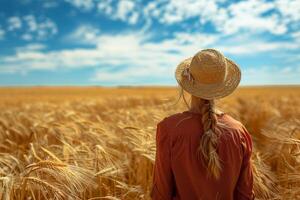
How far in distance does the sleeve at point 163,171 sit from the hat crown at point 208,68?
33 cm

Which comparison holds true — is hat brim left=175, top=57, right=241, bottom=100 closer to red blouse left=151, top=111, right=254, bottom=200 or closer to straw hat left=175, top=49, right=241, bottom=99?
straw hat left=175, top=49, right=241, bottom=99

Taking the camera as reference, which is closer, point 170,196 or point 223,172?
point 223,172

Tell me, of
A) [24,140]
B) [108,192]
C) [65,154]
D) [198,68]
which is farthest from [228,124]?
[24,140]

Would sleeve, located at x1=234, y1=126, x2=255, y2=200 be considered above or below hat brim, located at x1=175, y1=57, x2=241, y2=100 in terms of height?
below

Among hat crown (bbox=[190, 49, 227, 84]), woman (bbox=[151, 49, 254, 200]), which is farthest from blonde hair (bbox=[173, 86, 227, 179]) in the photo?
hat crown (bbox=[190, 49, 227, 84])

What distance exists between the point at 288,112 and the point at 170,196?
644cm

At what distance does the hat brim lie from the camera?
2.02 meters

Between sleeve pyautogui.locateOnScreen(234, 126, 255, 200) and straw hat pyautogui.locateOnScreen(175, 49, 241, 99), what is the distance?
10.8 inches

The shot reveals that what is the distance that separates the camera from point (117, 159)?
11.7 feet

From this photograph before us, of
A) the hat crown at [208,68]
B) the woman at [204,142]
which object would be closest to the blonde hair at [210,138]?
the woman at [204,142]

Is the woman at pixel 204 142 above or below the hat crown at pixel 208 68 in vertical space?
below

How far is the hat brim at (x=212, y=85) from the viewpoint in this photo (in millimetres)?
2023

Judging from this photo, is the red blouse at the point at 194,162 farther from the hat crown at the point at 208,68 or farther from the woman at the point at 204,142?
the hat crown at the point at 208,68

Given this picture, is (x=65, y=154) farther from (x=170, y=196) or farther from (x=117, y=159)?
(x=170, y=196)
